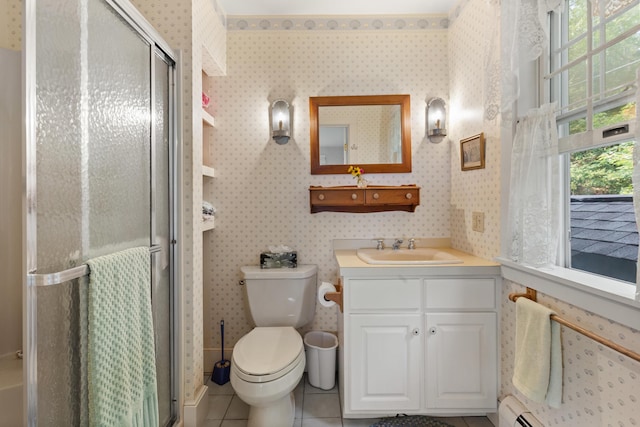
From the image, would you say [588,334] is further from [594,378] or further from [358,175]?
[358,175]

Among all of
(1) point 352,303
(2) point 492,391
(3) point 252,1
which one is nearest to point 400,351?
(1) point 352,303

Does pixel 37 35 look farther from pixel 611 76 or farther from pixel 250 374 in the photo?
pixel 611 76

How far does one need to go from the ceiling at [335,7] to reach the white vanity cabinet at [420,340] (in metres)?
1.81

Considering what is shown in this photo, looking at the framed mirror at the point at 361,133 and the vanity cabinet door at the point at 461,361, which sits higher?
the framed mirror at the point at 361,133

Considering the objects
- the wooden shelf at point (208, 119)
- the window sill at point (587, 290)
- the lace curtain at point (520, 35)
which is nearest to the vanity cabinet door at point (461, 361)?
the window sill at point (587, 290)

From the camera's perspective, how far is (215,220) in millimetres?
2355

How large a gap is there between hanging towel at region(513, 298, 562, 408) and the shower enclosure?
1646mm

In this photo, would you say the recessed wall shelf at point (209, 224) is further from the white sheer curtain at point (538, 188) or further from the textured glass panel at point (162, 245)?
the white sheer curtain at point (538, 188)

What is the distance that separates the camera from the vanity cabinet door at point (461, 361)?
5.59 ft

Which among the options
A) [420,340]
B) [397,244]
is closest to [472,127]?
[397,244]

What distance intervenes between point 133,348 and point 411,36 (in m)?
2.51

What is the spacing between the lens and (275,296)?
2.13 m

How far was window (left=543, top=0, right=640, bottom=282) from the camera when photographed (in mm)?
1143

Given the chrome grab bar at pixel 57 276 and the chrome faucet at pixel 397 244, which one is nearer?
the chrome grab bar at pixel 57 276
